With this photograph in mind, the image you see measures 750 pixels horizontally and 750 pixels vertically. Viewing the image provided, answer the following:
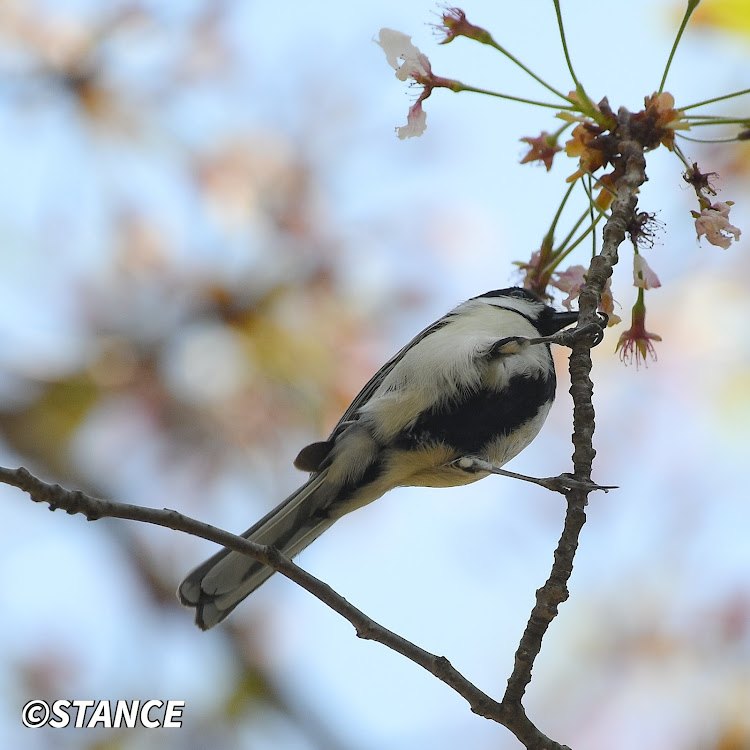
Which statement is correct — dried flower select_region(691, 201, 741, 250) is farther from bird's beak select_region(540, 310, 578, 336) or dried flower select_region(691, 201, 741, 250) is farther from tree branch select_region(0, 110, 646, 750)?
bird's beak select_region(540, 310, 578, 336)

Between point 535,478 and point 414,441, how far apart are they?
0.52 metres

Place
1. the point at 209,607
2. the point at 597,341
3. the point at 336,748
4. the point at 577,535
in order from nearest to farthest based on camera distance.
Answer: the point at 577,535 → the point at 597,341 → the point at 209,607 → the point at 336,748

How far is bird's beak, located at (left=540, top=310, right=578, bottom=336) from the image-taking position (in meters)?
3.14

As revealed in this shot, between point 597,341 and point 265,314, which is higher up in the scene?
point 265,314

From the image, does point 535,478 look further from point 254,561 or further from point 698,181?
point 254,561

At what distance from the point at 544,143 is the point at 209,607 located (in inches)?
63.1

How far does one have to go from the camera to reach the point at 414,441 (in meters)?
2.75

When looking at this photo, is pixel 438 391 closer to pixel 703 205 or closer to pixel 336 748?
pixel 703 205

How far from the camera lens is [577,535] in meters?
1.88

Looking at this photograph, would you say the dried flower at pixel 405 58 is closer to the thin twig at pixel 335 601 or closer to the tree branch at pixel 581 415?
the tree branch at pixel 581 415

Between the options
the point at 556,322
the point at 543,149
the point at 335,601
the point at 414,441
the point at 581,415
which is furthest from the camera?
the point at 556,322

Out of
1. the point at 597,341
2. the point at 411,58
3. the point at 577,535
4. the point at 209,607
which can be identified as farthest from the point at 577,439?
the point at 209,607

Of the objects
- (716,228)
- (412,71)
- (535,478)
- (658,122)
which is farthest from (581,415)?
(412,71)

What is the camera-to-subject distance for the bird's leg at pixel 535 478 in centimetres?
192
